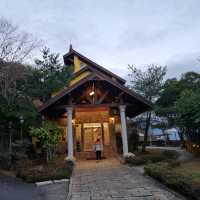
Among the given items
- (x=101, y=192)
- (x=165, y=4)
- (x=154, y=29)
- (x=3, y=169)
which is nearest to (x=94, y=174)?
(x=101, y=192)

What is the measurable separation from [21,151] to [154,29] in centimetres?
1449

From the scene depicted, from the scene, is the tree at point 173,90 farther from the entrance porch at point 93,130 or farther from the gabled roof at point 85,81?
the gabled roof at point 85,81

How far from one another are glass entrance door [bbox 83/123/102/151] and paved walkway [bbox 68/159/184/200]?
8660mm

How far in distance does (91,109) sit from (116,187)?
10.9m

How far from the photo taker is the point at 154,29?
22312mm

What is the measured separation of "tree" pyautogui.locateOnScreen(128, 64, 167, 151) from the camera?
24.2 m

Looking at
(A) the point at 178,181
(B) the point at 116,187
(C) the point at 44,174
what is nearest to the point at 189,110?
(A) the point at 178,181

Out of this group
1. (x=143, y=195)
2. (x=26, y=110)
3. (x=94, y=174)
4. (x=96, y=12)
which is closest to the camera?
(x=143, y=195)

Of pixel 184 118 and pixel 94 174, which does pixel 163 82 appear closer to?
pixel 184 118

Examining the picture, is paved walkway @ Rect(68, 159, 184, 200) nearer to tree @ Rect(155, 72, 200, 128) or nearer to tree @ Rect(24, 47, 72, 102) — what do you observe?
tree @ Rect(24, 47, 72, 102)

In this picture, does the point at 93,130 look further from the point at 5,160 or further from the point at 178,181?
the point at 178,181

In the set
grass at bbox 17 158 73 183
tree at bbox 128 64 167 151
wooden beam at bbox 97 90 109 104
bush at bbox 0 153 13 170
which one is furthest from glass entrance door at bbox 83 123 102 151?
grass at bbox 17 158 73 183

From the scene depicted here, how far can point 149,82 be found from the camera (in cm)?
2438

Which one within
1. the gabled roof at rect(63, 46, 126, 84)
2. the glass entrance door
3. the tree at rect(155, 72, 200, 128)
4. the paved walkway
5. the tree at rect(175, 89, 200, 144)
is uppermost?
the gabled roof at rect(63, 46, 126, 84)
